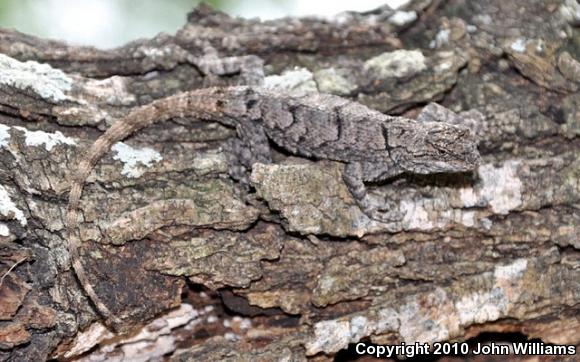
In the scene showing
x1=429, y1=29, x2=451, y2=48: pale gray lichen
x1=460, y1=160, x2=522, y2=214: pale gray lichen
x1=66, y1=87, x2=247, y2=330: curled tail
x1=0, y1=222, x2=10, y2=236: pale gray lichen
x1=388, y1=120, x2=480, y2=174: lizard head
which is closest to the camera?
x1=0, y1=222, x2=10, y2=236: pale gray lichen

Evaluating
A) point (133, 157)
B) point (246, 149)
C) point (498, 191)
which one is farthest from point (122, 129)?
point (498, 191)

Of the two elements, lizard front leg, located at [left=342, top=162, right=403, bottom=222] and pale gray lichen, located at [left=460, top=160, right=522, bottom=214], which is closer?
lizard front leg, located at [left=342, top=162, right=403, bottom=222]

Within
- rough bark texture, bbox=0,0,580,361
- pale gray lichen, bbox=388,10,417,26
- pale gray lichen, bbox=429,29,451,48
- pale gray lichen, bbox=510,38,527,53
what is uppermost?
pale gray lichen, bbox=388,10,417,26

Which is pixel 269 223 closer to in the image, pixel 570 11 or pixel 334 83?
pixel 334 83

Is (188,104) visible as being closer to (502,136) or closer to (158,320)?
(158,320)

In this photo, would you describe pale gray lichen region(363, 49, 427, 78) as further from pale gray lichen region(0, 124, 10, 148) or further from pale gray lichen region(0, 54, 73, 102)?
pale gray lichen region(0, 124, 10, 148)

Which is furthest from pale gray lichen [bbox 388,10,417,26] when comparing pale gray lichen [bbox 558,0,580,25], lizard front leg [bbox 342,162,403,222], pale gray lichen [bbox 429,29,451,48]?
lizard front leg [bbox 342,162,403,222]
